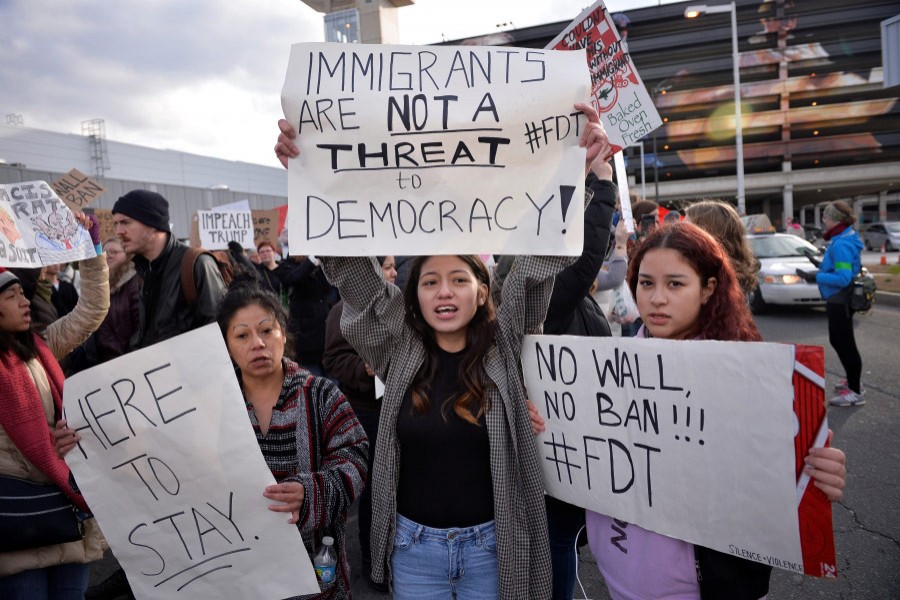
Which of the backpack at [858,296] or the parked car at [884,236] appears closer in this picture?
the backpack at [858,296]

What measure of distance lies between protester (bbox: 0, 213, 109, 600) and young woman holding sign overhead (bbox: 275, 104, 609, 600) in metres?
1.34

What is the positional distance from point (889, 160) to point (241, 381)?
210ft

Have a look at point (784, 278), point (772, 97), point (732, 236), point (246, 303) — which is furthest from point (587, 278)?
point (772, 97)

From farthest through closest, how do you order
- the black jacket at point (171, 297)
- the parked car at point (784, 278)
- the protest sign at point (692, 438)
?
the parked car at point (784, 278)
the black jacket at point (171, 297)
the protest sign at point (692, 438)

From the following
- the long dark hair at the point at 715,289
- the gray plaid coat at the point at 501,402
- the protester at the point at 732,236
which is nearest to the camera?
the long dark hair at the point at 715,289

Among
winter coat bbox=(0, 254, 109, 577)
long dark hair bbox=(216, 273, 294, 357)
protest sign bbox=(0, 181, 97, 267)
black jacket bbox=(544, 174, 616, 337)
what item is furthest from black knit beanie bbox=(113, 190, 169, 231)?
black jacket bbox=(544, 174, 616, 337)

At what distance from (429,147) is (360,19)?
31.5 m

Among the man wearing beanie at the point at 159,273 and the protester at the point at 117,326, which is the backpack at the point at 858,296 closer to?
the man wearing beanie at the point at 159,273

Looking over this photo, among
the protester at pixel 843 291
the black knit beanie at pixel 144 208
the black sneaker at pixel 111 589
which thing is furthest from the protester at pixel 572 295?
the protester at pixel 843 291

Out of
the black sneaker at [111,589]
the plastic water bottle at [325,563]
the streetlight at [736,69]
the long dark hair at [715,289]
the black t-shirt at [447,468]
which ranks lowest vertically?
the black sneaker at [111,589]

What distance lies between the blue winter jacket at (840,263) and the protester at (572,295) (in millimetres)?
4418

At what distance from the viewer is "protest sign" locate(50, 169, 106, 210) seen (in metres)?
5.05

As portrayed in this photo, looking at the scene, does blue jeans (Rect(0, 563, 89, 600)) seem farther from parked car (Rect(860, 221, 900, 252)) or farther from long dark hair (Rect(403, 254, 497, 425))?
parked car (Rect(860, 221, 900, 252))

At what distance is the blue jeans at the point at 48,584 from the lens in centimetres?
220
